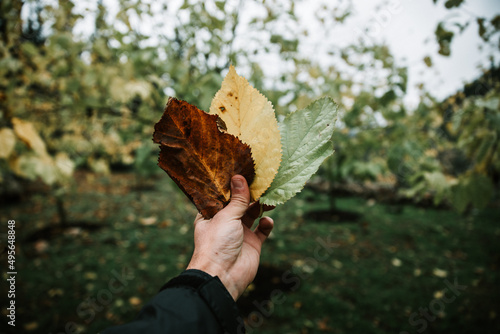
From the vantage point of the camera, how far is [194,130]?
0.60 m

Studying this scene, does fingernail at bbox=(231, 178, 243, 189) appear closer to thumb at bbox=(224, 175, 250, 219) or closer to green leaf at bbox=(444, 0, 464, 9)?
thumb at bbox=(224, 175, 250, 219)

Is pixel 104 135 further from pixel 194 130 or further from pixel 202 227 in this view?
pixel 194 130

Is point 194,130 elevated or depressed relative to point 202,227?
elevated

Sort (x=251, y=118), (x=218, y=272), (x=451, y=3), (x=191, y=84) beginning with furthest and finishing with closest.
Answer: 1. (x=191, y=84)
2. (x=451, y=3)
3. (x=218, y=272)
4. (x=251, y=118)

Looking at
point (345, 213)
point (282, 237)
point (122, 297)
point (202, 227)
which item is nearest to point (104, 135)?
point (122, 297)

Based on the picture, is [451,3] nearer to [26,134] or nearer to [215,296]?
[215,296]

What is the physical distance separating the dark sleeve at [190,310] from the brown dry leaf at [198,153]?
0.31 metres

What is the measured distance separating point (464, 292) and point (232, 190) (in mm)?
4825

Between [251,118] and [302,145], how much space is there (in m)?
0.14

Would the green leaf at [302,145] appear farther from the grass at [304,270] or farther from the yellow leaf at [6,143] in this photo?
the yellow leaf at [6,143]

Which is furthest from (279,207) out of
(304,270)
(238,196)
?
(238,196)

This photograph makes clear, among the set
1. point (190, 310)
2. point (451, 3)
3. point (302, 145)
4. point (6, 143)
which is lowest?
point (190, 310)

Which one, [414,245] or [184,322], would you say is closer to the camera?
[184,322]

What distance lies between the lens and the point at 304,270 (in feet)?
14.5
